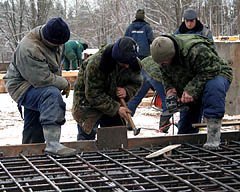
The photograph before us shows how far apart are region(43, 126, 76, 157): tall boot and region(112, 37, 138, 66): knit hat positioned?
0.86m

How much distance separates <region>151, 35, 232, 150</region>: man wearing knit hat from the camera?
20.4 feet

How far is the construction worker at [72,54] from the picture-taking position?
17969 mm

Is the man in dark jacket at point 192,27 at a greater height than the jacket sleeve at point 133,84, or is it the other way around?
the man in dark jacket at point 192,27

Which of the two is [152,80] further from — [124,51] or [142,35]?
[124,51]

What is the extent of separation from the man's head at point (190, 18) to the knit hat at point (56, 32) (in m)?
3.19

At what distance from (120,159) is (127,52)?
0.97 meters

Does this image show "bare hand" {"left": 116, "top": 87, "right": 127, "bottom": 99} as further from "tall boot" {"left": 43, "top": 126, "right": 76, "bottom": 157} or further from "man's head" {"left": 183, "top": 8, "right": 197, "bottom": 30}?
"man's head" {"left": 183, "top": 8, "right": 197, "bottom": 30}

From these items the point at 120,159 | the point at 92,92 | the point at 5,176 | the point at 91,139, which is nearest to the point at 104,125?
the point at 91,139

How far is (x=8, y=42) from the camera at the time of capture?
103 ft

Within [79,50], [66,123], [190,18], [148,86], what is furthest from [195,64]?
[79,50]

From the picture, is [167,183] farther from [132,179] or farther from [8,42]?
[8,42]

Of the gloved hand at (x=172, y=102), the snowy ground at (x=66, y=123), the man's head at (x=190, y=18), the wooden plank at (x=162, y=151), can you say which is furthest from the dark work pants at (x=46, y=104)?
the man's head at (x=190, y=18)

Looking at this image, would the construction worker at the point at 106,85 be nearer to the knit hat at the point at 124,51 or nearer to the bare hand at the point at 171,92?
the knit hat at the point at 124,51

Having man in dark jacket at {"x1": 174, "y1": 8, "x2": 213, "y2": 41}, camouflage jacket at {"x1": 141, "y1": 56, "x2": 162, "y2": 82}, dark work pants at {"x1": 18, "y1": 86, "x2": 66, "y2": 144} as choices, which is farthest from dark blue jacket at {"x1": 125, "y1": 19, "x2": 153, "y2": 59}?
dark work pants at {"x1": 18, "y1": 86, "x2": 66, "y2": 144}
